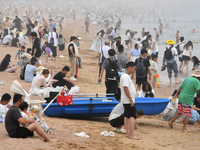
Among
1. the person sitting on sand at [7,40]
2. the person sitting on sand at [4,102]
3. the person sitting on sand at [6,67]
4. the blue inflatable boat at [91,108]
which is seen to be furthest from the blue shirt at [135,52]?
the person sitting on sand at [7,40]

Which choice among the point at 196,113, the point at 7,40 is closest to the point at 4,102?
the point at 196,113

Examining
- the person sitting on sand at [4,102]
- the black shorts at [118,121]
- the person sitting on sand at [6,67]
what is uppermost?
the person sitting on sand at [6,67]

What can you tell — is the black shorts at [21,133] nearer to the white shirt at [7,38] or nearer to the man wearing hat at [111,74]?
the man wearing hat at [111,74]

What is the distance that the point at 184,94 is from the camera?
21.6 feet

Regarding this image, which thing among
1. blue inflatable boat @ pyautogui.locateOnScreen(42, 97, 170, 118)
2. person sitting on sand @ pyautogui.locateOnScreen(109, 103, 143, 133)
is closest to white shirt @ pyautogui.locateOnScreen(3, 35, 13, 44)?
blue inflatable boat @ pyautogui.locateOnScreen(42, 97, 170, 118)

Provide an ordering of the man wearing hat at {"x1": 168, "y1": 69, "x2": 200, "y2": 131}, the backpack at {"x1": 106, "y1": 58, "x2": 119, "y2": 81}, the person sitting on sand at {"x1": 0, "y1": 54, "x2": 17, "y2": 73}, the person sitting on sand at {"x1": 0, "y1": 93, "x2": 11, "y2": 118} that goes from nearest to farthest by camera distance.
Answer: the person sitting on sand at {"x1": 0, "y1": 93, "x2": 11, "y2": 118} < the man wearing hat at {"x1": 168, "y1": 69, "x2": 200, "y2": 131} < the backpack at {"x1": 106, "y1": 58, "x2": 119, "y2": 81} < the person sitting on sand at {"x1": 0, "y1": 54, "x2": 17, "y2": 73}

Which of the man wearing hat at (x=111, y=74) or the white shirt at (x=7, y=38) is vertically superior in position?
the white shirt at (x=7, y=38)

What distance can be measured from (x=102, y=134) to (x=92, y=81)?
6.15m

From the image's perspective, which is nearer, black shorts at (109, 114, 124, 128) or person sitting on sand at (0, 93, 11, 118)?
black shorts at (109, 114, 124, 128)

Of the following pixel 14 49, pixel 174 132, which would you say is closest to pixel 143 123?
pixel 174 132

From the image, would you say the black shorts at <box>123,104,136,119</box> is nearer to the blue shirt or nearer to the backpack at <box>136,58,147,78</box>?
the backpack at <box>136,58,147,78</box>

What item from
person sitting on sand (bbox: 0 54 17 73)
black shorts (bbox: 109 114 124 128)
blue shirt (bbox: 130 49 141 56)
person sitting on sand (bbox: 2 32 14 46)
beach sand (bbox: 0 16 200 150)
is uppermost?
person sitting on sand (bbox: 2 32 14 46)

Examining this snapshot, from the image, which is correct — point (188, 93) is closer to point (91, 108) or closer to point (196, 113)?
point (196, 113)

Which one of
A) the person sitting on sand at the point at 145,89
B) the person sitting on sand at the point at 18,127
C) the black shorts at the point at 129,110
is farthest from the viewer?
the person sitting on sand at the point at 145,89
